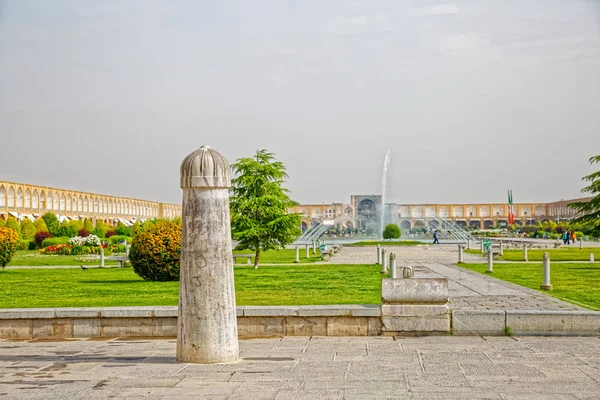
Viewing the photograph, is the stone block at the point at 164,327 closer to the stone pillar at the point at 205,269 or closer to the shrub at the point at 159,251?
the stone pillar at the point at 205,269

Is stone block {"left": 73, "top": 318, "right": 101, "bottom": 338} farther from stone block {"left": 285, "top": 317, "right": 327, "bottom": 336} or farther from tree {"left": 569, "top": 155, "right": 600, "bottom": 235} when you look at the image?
tree {"left": 569, "top": 155, "right": 600, "bottom": 235}

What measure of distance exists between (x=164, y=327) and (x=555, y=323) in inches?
140

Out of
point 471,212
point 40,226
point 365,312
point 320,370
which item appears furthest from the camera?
point 471,212

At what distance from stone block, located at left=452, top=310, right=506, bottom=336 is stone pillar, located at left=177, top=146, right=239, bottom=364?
229 cm

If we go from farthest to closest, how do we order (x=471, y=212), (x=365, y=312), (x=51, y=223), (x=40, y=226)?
(x=471, y=212) < (x=51, y=223) < (x=40, y=226) < (x=365, y=312)

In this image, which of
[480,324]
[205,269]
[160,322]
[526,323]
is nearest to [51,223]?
[160,322]

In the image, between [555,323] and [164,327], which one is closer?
[555,323]

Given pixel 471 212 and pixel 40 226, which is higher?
pixel 471 212

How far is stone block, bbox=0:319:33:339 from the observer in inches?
291

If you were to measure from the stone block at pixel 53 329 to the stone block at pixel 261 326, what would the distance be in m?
1.62

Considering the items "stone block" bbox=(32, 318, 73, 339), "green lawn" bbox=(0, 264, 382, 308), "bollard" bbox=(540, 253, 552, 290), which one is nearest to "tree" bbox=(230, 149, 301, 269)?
"green lawn" bbox=(0, 264, 382, 308)

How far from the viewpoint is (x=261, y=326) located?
23.7 ft

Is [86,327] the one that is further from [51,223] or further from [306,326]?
[51,223]

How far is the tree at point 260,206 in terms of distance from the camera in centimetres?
2195
